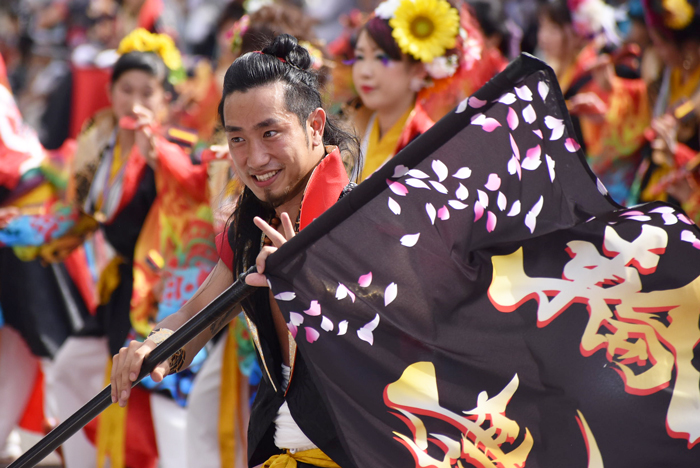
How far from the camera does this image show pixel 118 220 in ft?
13.0

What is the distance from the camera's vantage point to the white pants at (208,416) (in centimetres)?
371

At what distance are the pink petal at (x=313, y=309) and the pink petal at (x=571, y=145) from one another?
0.67m

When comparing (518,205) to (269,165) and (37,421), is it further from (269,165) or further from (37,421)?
→ (37,421)

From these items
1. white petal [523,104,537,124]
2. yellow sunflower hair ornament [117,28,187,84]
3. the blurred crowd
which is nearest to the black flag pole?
white petal [523,104,537,124]

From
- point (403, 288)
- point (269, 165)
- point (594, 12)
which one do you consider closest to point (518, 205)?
point (403, 288)

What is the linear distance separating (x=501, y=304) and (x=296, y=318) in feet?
1.46

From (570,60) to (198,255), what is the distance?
263 cm

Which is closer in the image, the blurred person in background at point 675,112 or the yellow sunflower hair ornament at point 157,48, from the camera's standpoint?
the blurred person in background at point 675,112

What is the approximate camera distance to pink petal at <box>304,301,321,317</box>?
5.93 ft

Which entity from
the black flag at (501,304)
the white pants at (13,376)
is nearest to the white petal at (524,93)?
the black flag at (501,304)

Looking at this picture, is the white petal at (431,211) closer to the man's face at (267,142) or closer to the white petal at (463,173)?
the white petal at (463,173)

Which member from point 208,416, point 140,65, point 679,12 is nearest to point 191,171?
point 140,65

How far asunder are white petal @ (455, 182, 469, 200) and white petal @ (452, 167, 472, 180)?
0.6 inches

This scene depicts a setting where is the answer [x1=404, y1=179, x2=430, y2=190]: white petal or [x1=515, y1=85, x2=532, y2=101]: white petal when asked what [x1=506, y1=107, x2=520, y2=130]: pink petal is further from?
[x1=404, y1=179, x2=430, y2=190]: white petal
